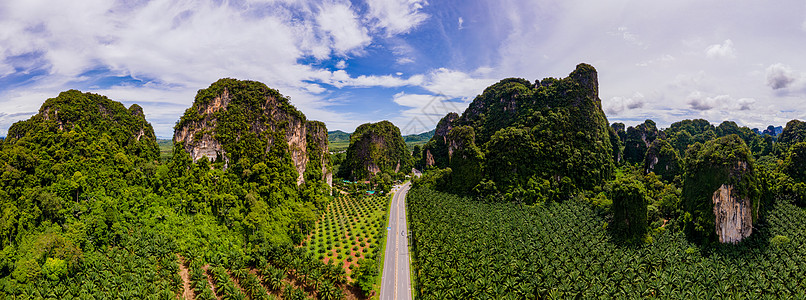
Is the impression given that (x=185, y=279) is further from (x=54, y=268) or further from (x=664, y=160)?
(x=664, y=160)

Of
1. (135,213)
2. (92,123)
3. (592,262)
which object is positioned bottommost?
(592,262)

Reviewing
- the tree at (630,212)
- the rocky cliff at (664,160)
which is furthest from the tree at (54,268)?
the rocky cliff at (664,160)

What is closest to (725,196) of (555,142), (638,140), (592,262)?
(592,262)

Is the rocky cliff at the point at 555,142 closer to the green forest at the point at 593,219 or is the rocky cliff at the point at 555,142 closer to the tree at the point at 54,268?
the green forest at the point at 593,219

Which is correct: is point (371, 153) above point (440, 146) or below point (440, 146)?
below

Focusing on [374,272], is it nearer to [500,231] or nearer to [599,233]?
[500,231]

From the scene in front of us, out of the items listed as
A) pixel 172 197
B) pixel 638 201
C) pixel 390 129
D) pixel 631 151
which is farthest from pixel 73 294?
pixel 631 151
